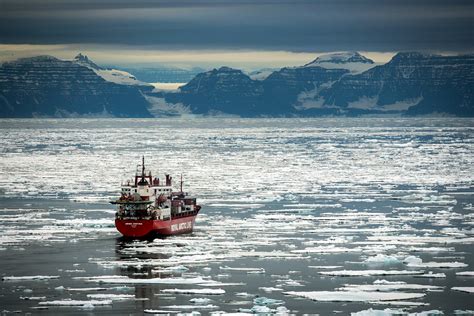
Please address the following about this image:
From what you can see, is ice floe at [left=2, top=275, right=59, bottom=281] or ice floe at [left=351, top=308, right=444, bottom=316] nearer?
ice floe at [left=351, top=308, right=444, bottom=316]

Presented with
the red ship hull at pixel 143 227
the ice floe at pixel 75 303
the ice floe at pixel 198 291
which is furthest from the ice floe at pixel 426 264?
the red ship hull at pixel 143 227

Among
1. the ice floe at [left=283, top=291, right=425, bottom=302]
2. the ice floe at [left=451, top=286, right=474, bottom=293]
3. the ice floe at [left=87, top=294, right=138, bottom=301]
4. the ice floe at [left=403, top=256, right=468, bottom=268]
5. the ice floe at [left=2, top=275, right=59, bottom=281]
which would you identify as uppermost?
the ice floe at [left=403, top=256, right=468, bottom=268]

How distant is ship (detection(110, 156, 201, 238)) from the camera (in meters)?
56.6

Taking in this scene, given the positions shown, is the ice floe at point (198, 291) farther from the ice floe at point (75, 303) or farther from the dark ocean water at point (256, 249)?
the ice floe at point (75, 303)

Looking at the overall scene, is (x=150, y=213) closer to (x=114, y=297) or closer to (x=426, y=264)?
(x=426, y=264)

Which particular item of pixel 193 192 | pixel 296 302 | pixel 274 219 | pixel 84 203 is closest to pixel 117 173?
pixel 193 192

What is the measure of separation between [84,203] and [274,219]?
1414cm

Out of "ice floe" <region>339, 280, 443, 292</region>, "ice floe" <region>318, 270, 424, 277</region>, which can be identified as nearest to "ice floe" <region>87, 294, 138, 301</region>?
"ice floe" <region>339, 280, 443, 292</region>

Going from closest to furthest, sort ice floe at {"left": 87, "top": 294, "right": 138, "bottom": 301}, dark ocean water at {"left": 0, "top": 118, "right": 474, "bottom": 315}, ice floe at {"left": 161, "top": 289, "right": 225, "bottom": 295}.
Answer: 1. dark ocean water at {"left": 0, "top": 118, "right": 474, "bottom": 315}
2. ice floe at {"left": 87, "top": 294, "right": 138, "bottom": 301}
3. ice floe at {"left": 161, "top": 289, "right": 225, "bottom": 295}

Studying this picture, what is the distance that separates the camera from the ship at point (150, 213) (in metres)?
56.6

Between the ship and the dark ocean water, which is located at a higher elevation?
the ship

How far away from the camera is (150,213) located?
57.3 m

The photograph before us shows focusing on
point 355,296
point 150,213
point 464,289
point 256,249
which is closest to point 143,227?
point 150,213

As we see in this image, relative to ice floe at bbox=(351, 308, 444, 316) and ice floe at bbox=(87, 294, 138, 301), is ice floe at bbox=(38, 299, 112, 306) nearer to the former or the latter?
ice floe at bbox=(87, 294, 138, 301)
